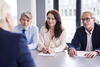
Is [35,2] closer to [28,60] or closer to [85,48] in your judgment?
[85,48]

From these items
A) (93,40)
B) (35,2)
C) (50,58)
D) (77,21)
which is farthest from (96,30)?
(35,2)

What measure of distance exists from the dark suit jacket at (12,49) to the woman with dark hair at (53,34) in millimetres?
1968

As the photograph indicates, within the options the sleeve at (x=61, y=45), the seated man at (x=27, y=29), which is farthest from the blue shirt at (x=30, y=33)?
the sleeve at (x=61, y=45)

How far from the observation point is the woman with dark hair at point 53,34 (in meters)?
3.10

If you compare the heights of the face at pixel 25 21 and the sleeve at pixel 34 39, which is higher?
the face at pixel 25 21

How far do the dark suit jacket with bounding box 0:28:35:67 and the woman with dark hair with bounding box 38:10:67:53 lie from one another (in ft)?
6.46

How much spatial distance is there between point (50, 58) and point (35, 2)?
8.28 feet

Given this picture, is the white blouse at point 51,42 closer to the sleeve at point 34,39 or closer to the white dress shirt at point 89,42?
the sleeve at point 34,39

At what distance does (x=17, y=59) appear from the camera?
1.02 metres

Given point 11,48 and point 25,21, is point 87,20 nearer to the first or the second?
point 25,21

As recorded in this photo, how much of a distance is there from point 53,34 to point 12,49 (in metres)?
2.17

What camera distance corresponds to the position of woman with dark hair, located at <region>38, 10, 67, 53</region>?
3.10 m

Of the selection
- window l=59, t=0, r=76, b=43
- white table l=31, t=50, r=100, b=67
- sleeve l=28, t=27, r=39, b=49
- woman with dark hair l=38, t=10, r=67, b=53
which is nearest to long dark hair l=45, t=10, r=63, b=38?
woman with dark hair l=38, t=10, r=67, b=53

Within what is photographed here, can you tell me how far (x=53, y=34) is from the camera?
3180mm
